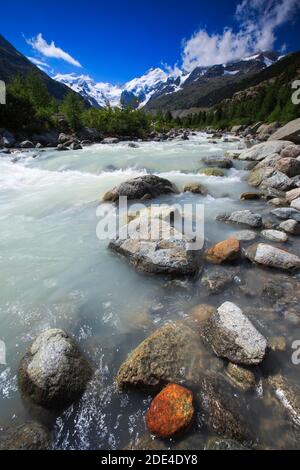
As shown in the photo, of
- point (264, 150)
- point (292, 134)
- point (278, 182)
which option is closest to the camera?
point (278, 182)

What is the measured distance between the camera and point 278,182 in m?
10.9

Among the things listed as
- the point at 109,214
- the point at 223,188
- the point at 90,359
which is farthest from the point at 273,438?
the point at 223,188

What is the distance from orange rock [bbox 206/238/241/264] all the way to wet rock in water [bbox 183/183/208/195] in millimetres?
5534

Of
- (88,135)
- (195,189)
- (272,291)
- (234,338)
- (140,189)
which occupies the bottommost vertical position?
(272,291)

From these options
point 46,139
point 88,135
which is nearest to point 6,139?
point 46,139

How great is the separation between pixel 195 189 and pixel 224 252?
596cm

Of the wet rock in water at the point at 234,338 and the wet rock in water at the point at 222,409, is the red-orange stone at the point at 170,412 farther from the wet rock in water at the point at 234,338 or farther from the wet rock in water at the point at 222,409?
the wet rock in water at the point at 234,338

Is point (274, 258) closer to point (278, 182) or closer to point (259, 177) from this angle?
point (278, 182)

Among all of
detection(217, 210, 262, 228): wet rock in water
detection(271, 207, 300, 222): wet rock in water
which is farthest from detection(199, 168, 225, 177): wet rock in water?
detection(217, 210, 262, 228): wet rock in water

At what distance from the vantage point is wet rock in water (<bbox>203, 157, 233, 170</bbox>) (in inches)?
604

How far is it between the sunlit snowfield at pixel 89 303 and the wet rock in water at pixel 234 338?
17.1 inches

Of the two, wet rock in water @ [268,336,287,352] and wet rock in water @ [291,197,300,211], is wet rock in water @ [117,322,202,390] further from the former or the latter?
wet rock in water @ [291,197,300,211]

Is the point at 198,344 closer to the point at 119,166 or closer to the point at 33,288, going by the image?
the point at 33,288
